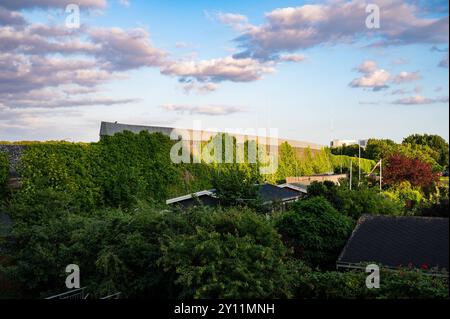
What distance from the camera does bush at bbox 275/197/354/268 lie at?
50.9 feet

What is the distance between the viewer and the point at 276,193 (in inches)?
1033

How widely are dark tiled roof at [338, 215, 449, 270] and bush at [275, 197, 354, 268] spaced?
1.12m

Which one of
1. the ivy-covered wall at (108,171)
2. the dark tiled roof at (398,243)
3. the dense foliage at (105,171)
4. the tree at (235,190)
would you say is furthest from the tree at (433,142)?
the dark tiled roof at (398,243)

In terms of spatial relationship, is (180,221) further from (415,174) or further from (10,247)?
(415,174)

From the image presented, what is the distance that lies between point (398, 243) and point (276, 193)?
13.0 metres

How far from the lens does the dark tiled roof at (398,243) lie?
12609 mm

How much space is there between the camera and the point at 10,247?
14828mm

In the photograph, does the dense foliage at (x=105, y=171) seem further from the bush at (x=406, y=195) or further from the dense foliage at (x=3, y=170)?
the bush at (x=406, y=195)

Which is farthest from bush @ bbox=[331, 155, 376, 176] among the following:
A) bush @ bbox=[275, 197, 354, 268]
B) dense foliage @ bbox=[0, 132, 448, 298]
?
bush @ bbox=[275, 197, 354, 268]

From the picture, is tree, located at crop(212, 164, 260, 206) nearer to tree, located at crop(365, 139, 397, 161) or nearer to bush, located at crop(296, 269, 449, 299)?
bush, located at crop(296, 269, 449, 299)

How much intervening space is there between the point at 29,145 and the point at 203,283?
1237 cm

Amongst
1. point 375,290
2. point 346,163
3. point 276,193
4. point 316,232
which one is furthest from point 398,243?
point 346,163

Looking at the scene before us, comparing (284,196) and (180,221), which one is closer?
(180,221)
